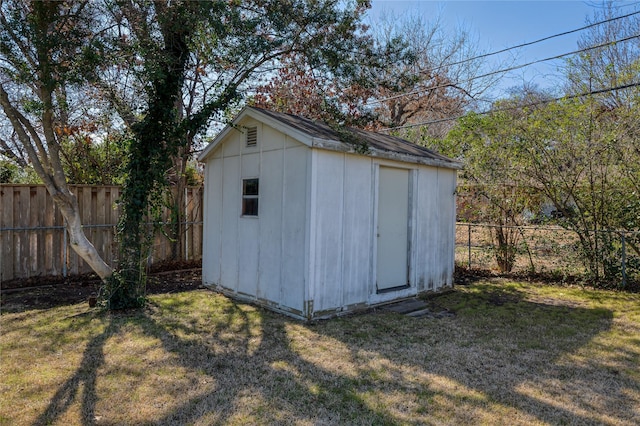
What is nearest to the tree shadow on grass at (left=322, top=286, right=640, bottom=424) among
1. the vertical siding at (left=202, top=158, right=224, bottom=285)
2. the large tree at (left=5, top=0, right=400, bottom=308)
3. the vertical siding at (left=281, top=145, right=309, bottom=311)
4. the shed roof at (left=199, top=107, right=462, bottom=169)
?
the vertical siding at (left=281, top=145, right=309, bottom=311)

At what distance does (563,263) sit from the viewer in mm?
7973

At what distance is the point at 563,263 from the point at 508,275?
114cm

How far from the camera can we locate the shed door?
20.4 ft

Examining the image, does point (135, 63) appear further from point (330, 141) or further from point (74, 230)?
point (330, 141)

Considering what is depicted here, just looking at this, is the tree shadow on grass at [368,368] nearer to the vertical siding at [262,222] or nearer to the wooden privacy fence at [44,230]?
the vertical siding at [262,222]

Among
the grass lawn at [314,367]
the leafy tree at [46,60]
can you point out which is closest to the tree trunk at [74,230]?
the leafy tree at [46,60]

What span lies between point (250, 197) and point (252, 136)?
0.93 meters

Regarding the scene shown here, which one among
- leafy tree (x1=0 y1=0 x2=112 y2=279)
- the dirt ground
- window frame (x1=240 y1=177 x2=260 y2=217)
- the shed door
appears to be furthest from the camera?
the shed door

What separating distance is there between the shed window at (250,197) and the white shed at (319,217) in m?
0.02

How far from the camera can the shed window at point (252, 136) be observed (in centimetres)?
611

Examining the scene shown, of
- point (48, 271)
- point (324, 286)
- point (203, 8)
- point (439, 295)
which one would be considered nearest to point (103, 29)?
point (203, 8)

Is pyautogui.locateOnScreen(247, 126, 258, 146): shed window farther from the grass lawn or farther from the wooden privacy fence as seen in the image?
the grass lawn

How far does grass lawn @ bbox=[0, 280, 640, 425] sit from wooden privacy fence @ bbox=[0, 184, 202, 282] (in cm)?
197

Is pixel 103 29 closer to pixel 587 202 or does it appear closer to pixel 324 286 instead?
pixel 324 286
